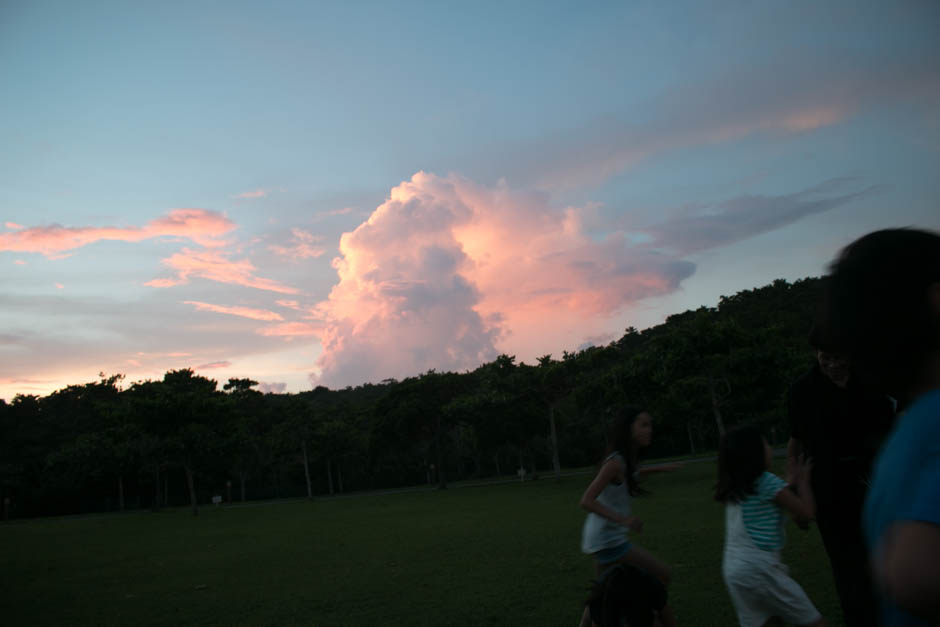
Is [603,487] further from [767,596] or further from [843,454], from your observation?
[843,454]

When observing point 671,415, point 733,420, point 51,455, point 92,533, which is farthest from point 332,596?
point 51,455

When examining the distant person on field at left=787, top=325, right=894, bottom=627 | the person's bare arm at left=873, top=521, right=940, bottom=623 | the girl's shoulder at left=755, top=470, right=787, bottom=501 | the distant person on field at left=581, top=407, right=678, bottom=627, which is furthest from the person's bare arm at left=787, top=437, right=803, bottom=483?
the person's bare arm at left=873, top=521, right=940, bottom=623

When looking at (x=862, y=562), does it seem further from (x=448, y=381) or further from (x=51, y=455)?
(x=51, y=455)

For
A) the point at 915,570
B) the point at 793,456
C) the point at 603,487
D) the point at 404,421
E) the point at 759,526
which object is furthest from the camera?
the point at 404,421

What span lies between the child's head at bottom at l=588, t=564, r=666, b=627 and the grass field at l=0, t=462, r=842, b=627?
4251mm

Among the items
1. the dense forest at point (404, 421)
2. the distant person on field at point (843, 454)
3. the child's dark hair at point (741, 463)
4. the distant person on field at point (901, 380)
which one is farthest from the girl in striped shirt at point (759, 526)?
the dense forest at point (404, 421)

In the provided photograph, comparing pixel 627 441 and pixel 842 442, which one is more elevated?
pixel 627 441

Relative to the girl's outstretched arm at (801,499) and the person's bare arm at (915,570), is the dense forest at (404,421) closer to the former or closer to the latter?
the girl's outstretched arm at (801,499)

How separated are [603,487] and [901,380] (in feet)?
12.0

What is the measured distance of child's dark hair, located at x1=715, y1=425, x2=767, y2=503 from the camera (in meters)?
3.90

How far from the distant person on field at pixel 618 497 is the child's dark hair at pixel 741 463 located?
25.2 inches

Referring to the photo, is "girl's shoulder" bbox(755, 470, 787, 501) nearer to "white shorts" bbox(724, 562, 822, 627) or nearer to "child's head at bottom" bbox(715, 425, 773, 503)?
"child's head at bottom" bbox(715, 425, 773, 503)

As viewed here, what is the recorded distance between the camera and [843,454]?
12.0 ft

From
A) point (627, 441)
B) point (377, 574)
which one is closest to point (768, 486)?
point (627, 441)
